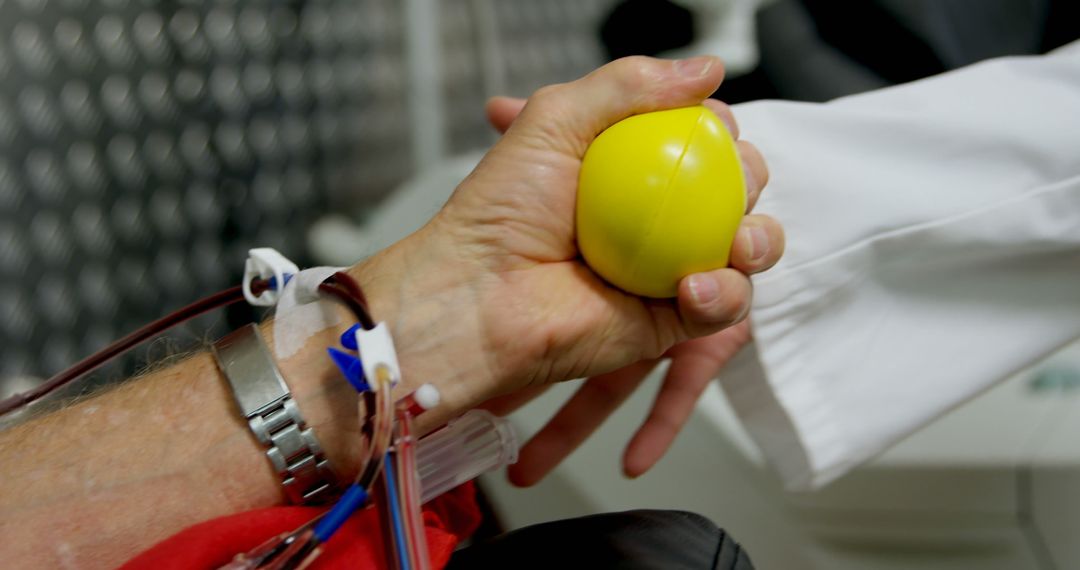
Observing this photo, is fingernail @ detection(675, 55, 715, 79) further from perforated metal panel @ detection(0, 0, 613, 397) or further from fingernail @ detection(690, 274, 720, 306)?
perforated metal panel @ detection(0, 0, 613, 397)

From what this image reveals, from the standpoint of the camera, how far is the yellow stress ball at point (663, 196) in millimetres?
423

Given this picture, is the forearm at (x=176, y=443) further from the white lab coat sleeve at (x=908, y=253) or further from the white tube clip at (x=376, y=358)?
the white lab coat sleeve at (x=908, y=253)

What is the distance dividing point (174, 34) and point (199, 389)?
678 millimetres

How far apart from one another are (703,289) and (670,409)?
23cm

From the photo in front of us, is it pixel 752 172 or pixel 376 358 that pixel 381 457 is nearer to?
pixel 376 358

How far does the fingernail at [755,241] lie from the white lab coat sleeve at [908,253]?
136 millimetres

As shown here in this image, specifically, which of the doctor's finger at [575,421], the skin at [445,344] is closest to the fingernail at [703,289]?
the skin at [445,344]

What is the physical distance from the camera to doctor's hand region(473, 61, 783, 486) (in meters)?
0.64

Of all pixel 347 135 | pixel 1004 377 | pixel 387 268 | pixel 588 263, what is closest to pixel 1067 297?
pixel 1004 377

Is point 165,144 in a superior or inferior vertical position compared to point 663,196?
superior

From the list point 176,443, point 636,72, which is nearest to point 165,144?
point 176,443

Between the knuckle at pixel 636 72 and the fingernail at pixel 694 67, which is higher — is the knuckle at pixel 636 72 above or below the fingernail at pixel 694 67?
above

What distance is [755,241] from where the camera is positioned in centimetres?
46

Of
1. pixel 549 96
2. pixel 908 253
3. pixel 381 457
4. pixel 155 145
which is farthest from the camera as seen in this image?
pixel 155 145
